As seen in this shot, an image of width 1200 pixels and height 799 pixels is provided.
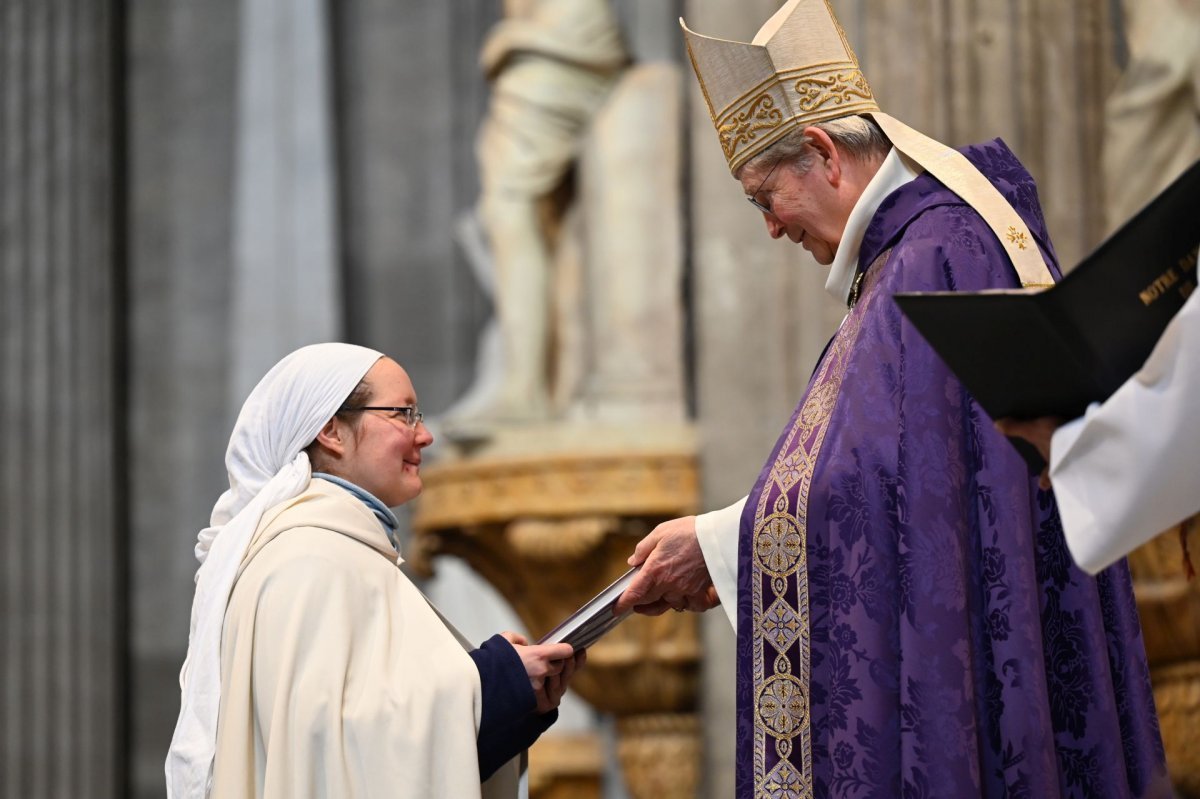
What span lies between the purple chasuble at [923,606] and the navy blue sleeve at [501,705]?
0.35 m

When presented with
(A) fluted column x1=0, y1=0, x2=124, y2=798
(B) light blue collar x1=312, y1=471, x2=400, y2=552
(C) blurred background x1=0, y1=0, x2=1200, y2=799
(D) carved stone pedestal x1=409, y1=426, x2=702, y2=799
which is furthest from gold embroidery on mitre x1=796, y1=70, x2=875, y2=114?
(A) fluted column x1=0, y1=0, x2=124, y2=798

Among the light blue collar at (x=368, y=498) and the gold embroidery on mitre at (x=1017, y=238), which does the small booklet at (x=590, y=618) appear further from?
the gold embroidery on mitre at (x=1017, y=238)

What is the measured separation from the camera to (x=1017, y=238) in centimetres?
285

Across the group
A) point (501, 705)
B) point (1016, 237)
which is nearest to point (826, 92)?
point (1016, 237)

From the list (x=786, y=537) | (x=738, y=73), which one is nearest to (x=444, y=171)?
(x=738, y=73)

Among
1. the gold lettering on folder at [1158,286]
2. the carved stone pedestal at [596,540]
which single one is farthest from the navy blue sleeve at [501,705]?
the carved stone pedestal at [596,540]

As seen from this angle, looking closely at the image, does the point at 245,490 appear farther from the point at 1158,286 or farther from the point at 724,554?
the point at 1158,286

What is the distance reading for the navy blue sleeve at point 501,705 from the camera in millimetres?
2934

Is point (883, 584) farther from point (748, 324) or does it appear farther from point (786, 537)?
point (748, 324)

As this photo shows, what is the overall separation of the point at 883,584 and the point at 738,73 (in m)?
1.00

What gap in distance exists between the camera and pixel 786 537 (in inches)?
113

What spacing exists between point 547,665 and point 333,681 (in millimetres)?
367

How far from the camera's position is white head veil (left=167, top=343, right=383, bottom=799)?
2975 mm

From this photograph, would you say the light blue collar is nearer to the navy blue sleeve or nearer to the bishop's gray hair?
the navy blue sleeve
